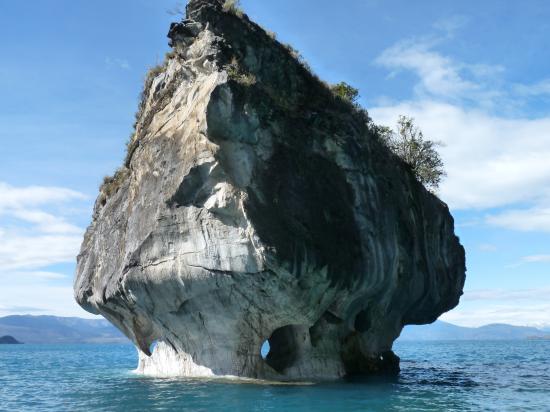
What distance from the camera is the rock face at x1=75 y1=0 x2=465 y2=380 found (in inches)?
798

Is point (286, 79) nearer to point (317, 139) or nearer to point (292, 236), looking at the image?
point (317, 139)

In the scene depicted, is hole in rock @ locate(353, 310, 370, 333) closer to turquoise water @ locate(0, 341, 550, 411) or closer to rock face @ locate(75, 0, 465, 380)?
rock face @ locate(75, 0, 465, 380)

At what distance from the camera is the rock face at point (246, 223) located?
66.5ft

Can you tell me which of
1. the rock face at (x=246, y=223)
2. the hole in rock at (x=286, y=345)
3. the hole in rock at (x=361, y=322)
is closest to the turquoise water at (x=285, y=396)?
the rock face at (x=246, y=223)

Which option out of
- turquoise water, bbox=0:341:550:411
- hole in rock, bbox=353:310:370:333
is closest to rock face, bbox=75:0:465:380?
hole in rock, bbox=353:310:370:333

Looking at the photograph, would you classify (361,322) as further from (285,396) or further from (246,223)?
(246,223)

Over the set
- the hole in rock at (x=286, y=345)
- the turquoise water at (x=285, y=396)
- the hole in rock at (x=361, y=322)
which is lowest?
the turquoise water at (x=285, y=396)

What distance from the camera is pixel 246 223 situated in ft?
65.2

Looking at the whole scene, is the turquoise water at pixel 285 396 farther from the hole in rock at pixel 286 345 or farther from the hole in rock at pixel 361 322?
the hole in rock at pixel 361 322

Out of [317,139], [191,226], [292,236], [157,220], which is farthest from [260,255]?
[317,139]

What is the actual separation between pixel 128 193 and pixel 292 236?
948cm

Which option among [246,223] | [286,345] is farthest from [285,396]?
[286,345]

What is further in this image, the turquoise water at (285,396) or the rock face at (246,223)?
the rock face at (246,223)

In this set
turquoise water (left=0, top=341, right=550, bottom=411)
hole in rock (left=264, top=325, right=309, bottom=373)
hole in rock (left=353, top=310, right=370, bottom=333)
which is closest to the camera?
turquoise water (left=0, top=341, right=550, bottom=411)
